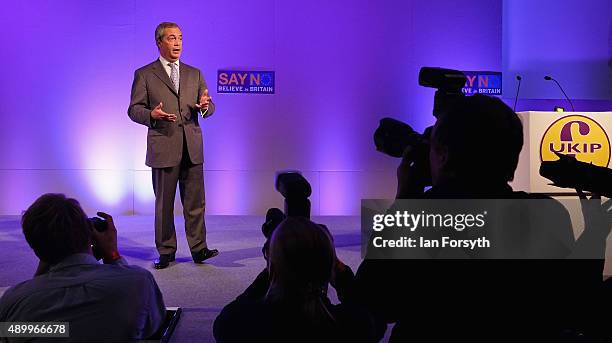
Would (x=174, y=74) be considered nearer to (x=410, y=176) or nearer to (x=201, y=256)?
(x=201, y=256)

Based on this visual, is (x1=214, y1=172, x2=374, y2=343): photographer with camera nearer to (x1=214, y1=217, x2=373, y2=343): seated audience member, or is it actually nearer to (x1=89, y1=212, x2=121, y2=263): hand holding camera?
(x1=214, y1=217, x2=373, y2=343): seated audience member

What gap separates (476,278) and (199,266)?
9.09 feet

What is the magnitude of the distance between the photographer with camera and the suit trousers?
240 centimetres

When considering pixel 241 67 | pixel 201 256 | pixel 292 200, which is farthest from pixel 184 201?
pixel 241 67

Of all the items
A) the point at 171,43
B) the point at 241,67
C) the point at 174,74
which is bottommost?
the point at 174,74

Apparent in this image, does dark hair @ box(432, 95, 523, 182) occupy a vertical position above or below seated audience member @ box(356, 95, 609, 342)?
above

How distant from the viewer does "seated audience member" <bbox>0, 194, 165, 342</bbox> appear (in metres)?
1.49

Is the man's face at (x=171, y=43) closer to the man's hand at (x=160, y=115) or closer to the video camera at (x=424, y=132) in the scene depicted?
the man's hand at (x=160, y=115)

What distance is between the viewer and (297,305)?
122cm

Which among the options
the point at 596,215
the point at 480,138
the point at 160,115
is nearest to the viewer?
the point at 480,138

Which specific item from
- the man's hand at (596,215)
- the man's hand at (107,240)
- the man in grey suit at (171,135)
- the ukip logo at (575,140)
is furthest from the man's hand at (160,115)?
the man's hand at (596,215)

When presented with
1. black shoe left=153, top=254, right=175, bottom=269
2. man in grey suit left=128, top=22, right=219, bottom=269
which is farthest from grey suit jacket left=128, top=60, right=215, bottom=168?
black shoe left=153, top=254, right=175, bottom=269

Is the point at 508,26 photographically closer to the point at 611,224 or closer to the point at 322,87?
the point at 322,87

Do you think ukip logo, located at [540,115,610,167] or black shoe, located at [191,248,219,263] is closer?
ukip logo, located at [540,115,610,167]
